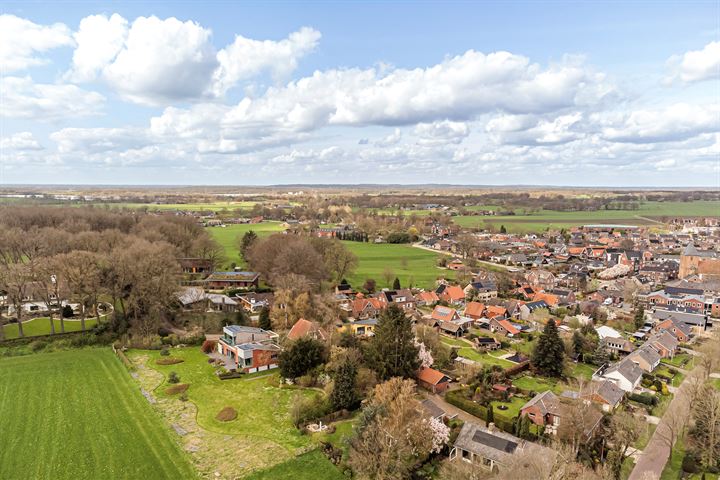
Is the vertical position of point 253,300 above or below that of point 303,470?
above

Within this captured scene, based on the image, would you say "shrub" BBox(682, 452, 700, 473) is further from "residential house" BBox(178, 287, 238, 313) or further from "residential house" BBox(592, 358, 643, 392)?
"residential house" BBox(178, 287, 238, 313)

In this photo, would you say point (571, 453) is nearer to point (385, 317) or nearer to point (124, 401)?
point (385, 317)

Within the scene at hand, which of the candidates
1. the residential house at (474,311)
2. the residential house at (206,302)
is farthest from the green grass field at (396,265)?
the residential house at (206,302)

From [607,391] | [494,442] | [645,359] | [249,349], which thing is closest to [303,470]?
[494,442]

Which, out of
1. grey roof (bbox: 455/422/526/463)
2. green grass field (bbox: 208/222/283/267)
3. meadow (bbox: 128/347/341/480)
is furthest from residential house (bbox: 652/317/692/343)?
green grass field (bbox: 208/222/283/267)

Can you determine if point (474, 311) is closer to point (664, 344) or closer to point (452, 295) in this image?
point (452, 295)

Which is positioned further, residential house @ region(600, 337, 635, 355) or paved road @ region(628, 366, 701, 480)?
residential house @ region(600, 337, 635, 355)

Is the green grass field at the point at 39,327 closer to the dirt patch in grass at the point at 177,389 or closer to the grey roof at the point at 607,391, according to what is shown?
the dirt patch in grass at the point at 177,389
